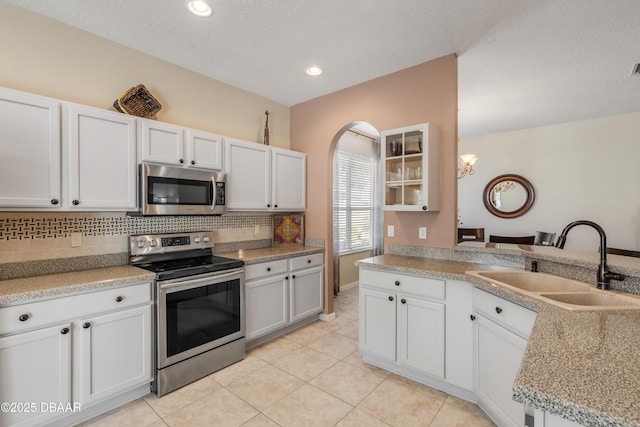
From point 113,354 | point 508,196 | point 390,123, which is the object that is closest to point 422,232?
point 390,123

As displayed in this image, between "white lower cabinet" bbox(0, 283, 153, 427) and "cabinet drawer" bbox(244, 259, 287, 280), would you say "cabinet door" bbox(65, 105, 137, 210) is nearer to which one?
"white lower cabinet" bbox(0, 283, 153, 427)

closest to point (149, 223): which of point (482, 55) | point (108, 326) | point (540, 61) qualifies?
point (108, 326)

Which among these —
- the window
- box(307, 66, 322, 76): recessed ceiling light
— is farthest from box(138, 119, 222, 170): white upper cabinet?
the window

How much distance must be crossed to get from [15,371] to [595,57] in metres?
4.99

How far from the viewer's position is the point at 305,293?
346 centimetres

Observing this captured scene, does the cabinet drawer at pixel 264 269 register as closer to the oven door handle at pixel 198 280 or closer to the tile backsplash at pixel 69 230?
the oven door handle at pixel 198 280

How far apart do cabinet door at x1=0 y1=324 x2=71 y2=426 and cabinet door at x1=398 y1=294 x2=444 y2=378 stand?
2.28m

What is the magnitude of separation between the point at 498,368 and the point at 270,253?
86.5 inches

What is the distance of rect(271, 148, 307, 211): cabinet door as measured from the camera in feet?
11.6

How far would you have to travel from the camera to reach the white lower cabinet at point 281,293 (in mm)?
2932

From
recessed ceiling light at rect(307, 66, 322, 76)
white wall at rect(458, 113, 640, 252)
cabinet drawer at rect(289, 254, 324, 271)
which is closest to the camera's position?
recessed ceiling light at rect(307, 66, 322, 76)

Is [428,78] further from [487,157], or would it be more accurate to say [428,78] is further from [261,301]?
[487,157]

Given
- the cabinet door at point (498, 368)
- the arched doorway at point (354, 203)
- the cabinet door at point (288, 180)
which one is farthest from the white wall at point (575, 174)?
the cabinet door at point (498, 368)

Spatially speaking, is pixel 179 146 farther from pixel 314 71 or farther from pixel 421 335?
pixel 421 335
